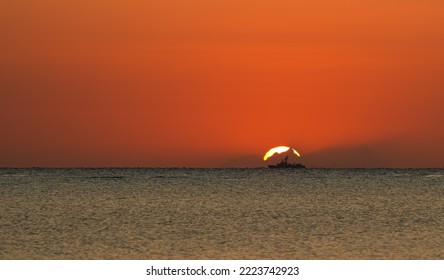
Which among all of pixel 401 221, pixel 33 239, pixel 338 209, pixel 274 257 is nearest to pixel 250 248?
pixel 274 257

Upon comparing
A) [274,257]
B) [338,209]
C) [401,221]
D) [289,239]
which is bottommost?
[274,257]

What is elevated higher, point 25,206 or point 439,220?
point 25,206

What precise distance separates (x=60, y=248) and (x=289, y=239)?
9.40 metres

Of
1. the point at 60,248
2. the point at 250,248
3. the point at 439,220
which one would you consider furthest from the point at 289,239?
the point at 439,220

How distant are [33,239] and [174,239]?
570 cm

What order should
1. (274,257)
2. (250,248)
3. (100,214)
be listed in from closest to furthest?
(274,257) → (250,248) → (100,214)

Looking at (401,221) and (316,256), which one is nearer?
(316,256)

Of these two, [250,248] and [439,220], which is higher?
[439,220]

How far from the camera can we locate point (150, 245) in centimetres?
3684
